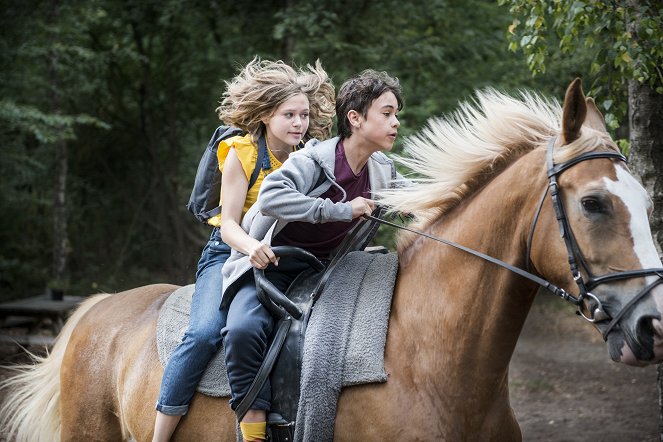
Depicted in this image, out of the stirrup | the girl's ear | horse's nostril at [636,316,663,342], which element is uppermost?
the girl's ear

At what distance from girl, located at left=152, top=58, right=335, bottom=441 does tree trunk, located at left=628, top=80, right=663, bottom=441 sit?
7.52ft

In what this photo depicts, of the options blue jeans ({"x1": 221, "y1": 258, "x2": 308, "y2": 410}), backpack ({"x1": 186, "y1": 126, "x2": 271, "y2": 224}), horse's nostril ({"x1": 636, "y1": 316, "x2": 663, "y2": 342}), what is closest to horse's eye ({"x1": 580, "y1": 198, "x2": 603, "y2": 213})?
horse's nostril ({"x1": 636, "y1": 316, "x2": 663, "y2": 342})

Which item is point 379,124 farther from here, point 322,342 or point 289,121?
point 322,342

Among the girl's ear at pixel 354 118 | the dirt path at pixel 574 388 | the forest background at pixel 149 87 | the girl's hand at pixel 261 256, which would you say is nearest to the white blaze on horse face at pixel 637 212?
the girl's ear at pixel 354 118

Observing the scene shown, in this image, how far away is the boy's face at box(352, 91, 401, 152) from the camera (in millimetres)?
3137

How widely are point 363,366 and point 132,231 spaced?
44.8 ft

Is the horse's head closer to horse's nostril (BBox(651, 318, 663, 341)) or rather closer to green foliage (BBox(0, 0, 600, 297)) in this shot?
horse's nostril (BBox(651, 318, 663, 341))

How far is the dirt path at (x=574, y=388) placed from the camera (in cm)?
721

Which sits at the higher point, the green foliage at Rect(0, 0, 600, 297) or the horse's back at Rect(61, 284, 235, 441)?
the green foliage at Rect(0, 0, 600, 297)

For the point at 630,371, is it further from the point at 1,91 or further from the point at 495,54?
the point at 1,91

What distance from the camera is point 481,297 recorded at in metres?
2.76

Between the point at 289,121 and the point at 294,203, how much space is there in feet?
2.32

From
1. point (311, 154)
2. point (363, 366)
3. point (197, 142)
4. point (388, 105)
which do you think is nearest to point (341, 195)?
point (311, 154)

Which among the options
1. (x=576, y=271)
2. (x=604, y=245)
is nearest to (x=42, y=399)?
(x=576, y=271)
